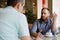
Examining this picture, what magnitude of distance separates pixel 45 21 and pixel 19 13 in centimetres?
196

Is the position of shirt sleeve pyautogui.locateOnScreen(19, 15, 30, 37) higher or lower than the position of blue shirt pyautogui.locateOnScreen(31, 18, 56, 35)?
higher

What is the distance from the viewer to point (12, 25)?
143 centimetres

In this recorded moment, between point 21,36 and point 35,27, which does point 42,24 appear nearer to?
point 35,27

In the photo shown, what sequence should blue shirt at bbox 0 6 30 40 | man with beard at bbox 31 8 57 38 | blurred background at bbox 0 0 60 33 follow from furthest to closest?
blurred background at bbox 0 0 60 33 < man with beard at bbox 31 8 57 38 < blue shirt at bbox 0 6 30 40

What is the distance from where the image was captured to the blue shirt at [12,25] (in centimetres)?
142

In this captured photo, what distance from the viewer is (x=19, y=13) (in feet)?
4.78

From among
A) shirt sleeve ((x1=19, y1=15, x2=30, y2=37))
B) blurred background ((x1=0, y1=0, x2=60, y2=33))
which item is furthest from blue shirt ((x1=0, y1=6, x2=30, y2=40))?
blurred background ((x1=0, y1=0, x2=60, y2=33))

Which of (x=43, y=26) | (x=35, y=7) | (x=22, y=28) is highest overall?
(x=22, y=28)

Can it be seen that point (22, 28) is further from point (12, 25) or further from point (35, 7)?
point (35, 7)

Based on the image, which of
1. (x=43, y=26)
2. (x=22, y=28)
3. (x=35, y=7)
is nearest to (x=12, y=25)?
(x=22, y=28)

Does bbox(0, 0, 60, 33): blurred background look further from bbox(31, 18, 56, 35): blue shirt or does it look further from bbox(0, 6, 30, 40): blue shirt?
bbox(0, 6, 30, 40): blue shirt

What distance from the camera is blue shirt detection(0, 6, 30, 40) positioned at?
1417 millimetres

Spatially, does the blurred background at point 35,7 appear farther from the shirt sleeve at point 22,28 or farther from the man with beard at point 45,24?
the shirt sleeve at point 22,28

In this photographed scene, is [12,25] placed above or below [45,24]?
above
